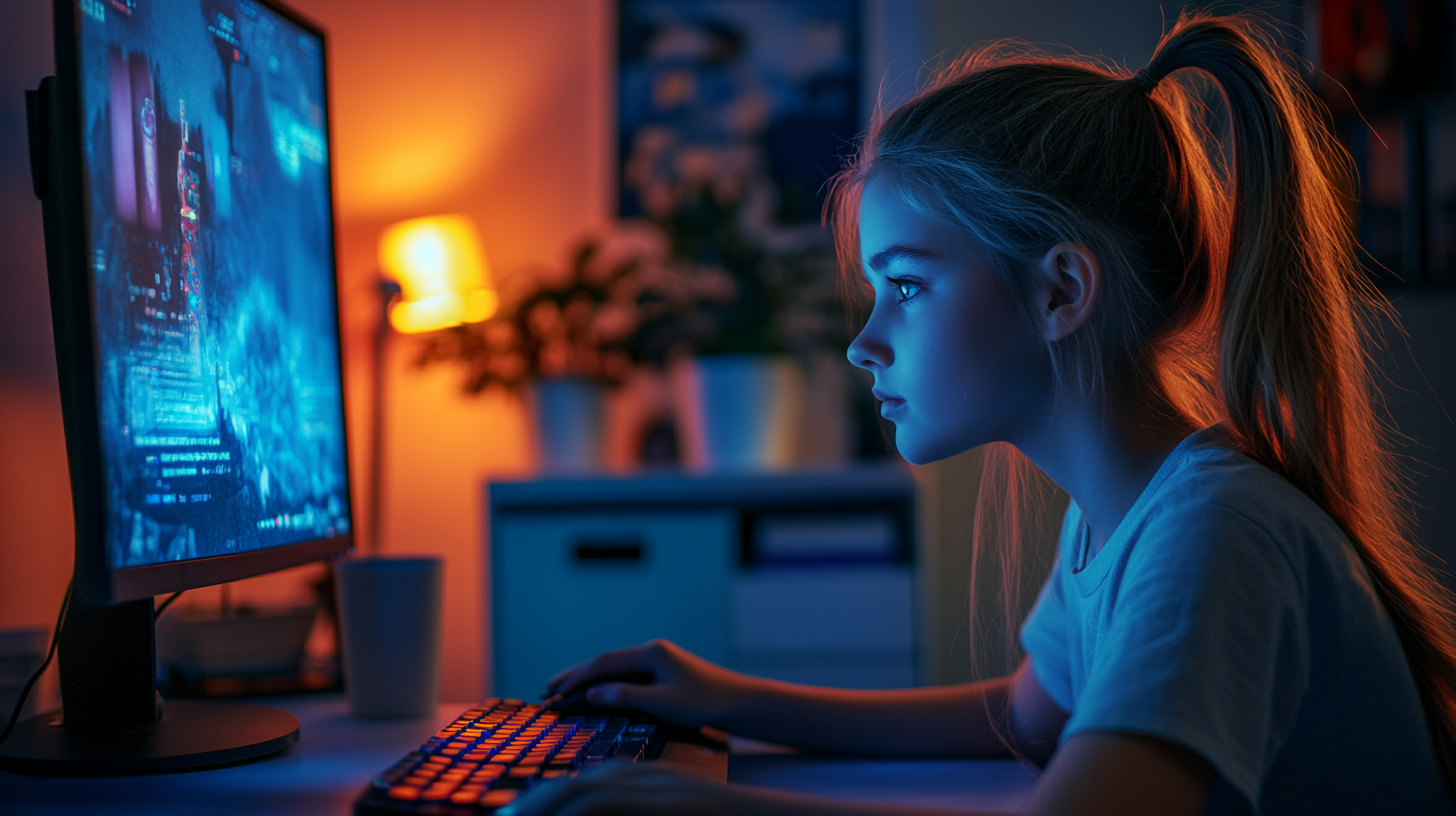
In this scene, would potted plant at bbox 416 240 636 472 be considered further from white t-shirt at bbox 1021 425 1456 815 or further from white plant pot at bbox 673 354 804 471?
white t-shirt at bbox 1021 425 1456 815

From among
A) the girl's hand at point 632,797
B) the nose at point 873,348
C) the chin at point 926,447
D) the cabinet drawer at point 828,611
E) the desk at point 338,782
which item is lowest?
the cabinet drawer at point 828,611

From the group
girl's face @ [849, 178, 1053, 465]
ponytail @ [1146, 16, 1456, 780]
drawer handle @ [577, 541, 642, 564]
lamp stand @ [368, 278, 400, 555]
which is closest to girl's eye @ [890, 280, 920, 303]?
girl's face @ [849, 178, 1053, 465]

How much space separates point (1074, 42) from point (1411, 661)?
1353 mm

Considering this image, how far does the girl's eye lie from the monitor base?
55 centimetres

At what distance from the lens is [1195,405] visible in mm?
784

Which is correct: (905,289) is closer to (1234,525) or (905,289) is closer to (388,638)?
(1234,525)

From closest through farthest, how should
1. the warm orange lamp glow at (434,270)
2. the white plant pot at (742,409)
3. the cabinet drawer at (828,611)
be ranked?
the cabinet drawer at (828,611) → the white plant pot at (742,409) → the warm orange lamp glow at (434,270)

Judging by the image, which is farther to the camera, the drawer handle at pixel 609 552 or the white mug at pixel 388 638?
the drawer handle at pixel 609 552

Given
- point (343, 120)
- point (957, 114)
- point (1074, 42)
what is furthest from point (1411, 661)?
point (343, 120)

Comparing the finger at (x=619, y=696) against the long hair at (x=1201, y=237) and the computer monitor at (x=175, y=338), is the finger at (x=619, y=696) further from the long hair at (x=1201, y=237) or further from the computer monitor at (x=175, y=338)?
the long hair at (x=1201, y=237)

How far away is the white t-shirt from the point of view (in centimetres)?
44

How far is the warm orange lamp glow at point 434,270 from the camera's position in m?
1.96

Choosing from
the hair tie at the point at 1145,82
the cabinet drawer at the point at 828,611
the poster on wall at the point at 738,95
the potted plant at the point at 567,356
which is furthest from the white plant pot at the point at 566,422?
the hair tie at the point at 1145,82

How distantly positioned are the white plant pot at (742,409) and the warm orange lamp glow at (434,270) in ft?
1.74
